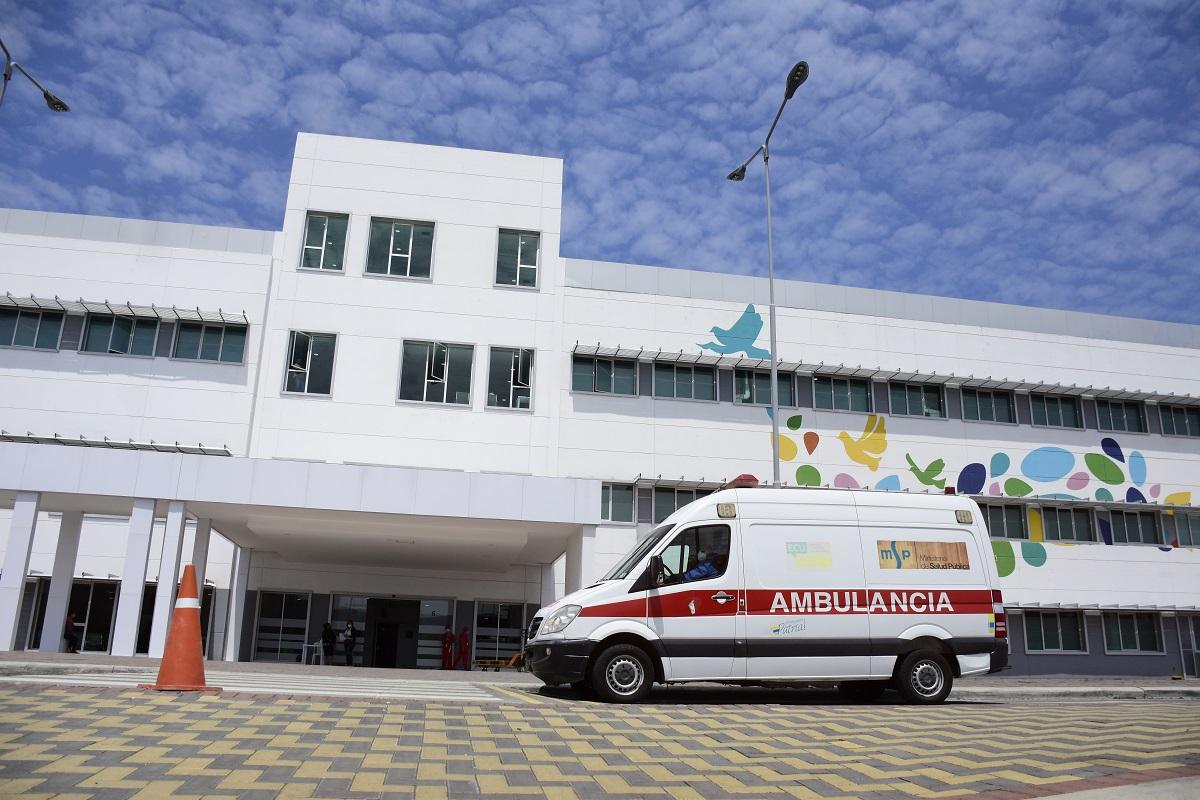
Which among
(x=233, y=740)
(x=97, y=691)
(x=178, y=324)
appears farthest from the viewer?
(x=178, y=324)

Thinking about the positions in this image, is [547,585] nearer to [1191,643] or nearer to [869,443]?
[869,443]

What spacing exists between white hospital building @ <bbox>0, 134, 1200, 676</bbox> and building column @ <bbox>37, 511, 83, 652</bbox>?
0.12m

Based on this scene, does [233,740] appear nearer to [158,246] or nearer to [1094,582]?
[158,246]

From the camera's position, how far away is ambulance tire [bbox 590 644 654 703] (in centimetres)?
1058

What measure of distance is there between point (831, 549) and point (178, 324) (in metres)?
22.3

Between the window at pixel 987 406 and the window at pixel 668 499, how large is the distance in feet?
33.5

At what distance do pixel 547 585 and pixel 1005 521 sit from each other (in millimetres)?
15141

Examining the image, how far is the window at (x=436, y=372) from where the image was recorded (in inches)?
1030

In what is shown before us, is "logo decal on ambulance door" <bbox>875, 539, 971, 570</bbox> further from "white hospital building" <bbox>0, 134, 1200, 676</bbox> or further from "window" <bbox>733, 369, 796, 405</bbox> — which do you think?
"window" <bbox>733, 369, 796, 405</bbox>

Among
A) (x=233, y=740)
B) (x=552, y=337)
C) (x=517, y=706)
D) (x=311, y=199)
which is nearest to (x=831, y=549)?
(x=517, y=706)

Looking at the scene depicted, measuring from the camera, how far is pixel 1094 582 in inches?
1129

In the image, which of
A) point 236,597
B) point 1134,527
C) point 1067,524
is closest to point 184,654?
point 236,597

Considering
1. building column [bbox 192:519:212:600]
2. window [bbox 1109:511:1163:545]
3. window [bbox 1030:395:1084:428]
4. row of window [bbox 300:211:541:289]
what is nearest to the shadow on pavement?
building column [bbox 192:519:212:600]

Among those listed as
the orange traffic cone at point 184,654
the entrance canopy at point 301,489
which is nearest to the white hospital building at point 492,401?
the entrance canopy at point 301,489
